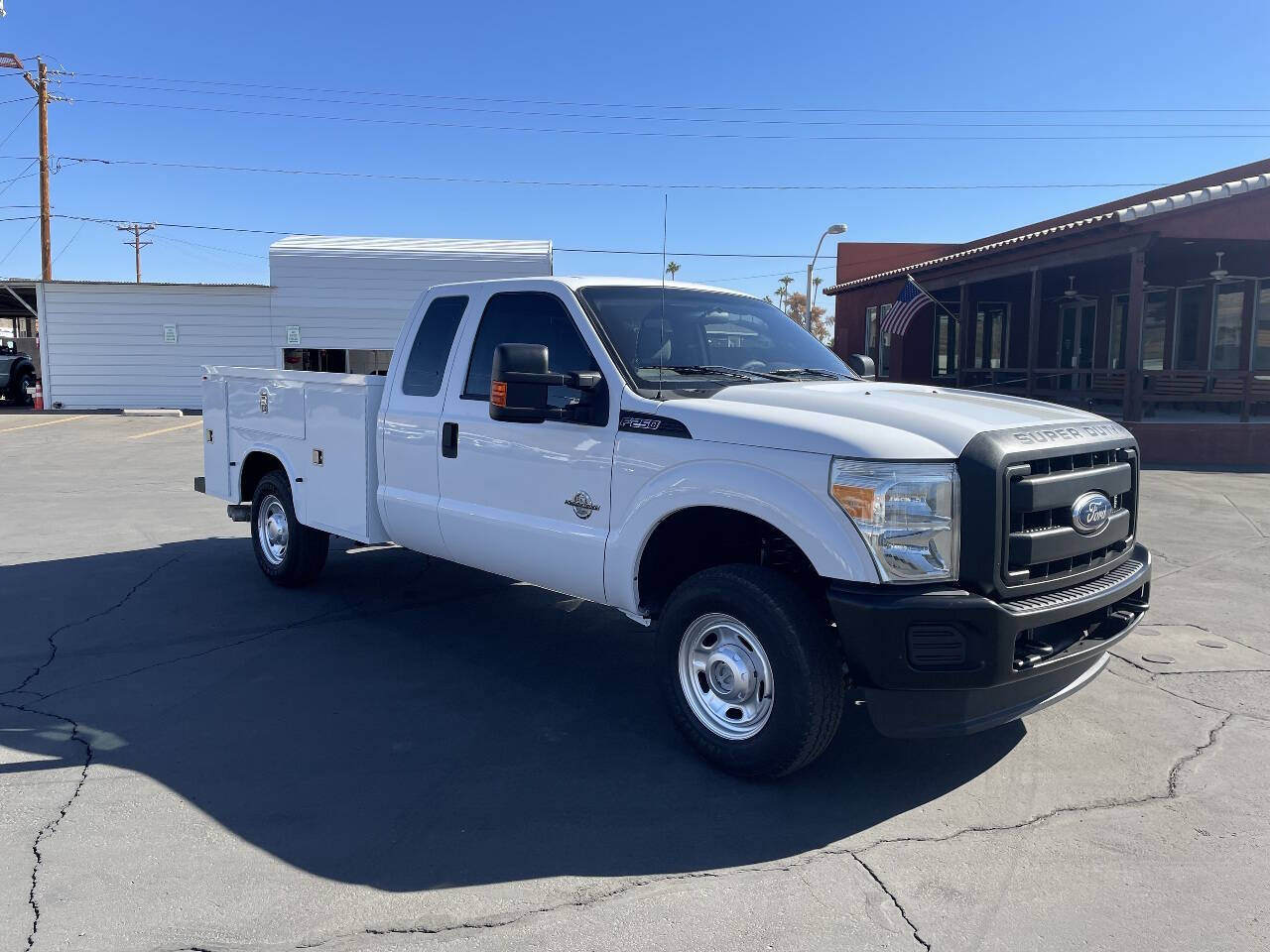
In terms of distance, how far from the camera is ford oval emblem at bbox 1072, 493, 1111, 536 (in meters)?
3.96

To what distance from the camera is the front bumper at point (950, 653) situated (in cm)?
355

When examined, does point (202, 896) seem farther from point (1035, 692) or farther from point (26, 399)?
point (26, 399)

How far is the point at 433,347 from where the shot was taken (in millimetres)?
5793

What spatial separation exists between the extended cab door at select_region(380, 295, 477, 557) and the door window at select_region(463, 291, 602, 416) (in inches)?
9.9

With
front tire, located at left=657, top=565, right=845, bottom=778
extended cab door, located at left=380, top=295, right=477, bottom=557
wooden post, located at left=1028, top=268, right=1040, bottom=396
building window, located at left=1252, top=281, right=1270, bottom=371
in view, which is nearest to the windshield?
front tire, located at left=657, top=565, right=845, bottom=778

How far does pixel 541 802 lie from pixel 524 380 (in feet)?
5.66

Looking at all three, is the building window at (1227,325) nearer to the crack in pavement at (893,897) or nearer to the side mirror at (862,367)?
the side mirror at (862,367)

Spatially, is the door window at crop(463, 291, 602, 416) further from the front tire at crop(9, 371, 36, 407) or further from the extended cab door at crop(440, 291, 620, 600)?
the front tire at crop(9, 371, 36, 407)

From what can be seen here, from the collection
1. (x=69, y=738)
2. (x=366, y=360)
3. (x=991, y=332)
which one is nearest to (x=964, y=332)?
(x=991, y=332)

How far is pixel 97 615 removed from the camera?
6492mm

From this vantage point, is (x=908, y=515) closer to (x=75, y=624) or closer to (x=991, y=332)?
(x=75, y=624)

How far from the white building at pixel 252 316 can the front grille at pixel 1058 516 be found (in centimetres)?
2245

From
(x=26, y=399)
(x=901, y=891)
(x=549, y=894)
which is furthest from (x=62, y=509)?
(x=26, y=399)

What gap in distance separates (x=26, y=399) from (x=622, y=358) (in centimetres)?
3301
